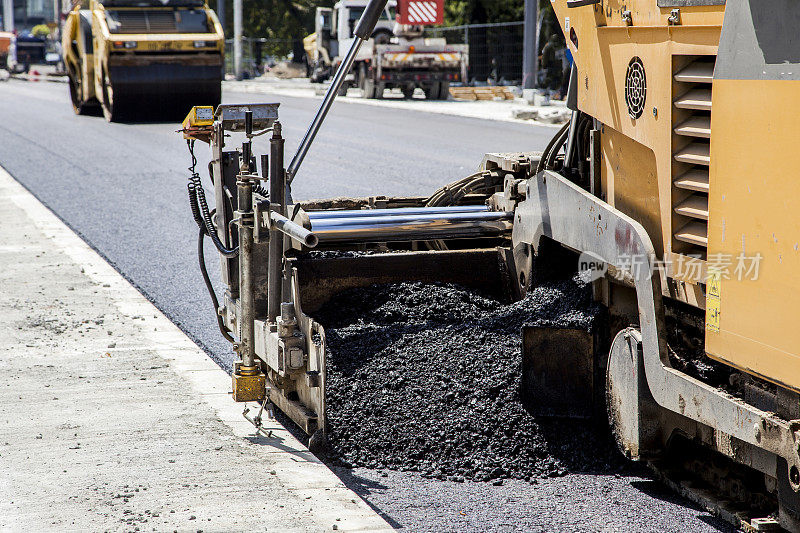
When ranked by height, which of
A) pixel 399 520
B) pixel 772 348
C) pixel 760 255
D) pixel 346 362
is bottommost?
pixel 399 520

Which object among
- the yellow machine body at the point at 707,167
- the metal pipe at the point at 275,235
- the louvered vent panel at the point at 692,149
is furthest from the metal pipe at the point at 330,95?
the louvered vent panel at the point at 692,149

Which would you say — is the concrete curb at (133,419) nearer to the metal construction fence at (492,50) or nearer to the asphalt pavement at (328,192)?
the asphalt pavement at (328,192)

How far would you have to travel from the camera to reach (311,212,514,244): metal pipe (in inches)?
186

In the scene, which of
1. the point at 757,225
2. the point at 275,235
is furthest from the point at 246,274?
the point at 757,225

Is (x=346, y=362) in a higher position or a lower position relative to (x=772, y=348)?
lower

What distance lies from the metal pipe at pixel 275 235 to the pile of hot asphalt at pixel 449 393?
1.25ft

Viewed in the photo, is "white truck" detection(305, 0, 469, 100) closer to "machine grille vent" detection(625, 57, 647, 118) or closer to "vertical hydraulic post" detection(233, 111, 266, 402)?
"vertical hydraulic post" detection(233, 111, 266, 402)

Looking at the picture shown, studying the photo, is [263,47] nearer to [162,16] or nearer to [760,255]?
[162,16]

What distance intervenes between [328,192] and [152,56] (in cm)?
→ 942

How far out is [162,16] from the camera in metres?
20.4

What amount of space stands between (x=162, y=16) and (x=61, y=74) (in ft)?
73.7

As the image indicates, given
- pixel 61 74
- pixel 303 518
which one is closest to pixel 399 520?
pixel 303 518

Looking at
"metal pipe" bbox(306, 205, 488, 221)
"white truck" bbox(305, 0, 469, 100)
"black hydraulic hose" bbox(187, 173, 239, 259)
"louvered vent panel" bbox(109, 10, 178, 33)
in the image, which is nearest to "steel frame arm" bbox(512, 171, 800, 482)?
"metal pipe" bbox(306, 205, 488, 221)

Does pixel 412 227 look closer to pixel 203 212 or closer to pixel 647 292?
pixel 203 212
